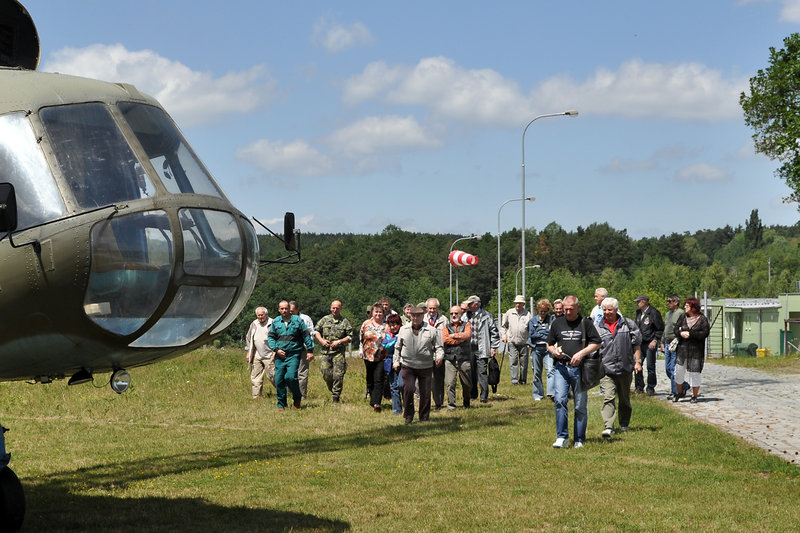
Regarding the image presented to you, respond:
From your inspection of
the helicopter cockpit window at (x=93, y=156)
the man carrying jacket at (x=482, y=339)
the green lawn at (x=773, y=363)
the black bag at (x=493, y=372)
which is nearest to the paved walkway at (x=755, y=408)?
the black bag at (x=493, y=372)

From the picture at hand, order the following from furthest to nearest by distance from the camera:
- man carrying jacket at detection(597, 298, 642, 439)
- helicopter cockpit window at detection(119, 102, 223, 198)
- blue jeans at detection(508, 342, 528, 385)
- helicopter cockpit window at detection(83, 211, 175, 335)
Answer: blue jeans at detection(508, 342, 528, 385) → man carrying jacket at detection(597, 298, 642, 439) → helicopter cockpit window at detection(119, 102, 223, 198) → helicopter cockpit window at detection(83, 211, 175, 335)

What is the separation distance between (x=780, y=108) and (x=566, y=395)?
26.5 meters

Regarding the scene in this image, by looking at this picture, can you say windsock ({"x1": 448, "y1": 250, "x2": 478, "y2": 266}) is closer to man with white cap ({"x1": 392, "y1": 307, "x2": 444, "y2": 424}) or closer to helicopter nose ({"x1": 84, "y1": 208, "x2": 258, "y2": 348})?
man with white cap ({"x1": 392, "y1": 307, "x2": 444, "y2": 424})

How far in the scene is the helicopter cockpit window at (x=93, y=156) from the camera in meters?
6.62

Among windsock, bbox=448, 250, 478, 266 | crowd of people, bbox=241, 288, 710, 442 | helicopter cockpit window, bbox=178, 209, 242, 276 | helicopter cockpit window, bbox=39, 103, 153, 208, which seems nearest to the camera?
helicopter cockpit window, bbox=39, 103, 153, 208

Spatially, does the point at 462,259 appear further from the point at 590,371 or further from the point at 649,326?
the point at 590,371

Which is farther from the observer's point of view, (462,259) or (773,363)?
(462,259)

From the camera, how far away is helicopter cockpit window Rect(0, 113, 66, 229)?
21.4ft

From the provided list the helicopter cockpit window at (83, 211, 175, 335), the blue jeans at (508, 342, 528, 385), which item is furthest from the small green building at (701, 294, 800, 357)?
the helicopter cockpit window at (83, 211, 175, 335)

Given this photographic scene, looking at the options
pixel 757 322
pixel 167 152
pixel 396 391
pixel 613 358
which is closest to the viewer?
pixel 167 152

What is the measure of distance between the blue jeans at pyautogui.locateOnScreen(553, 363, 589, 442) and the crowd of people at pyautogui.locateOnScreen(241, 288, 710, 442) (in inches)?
0.5

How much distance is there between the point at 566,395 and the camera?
42.8 ft

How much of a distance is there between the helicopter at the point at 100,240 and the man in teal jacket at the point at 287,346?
1036 cm

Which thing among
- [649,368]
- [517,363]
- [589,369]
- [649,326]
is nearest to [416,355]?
[589,369]
